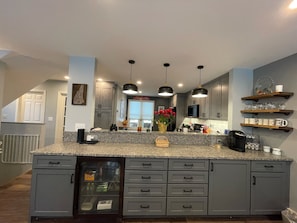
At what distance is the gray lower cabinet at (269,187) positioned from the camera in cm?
236

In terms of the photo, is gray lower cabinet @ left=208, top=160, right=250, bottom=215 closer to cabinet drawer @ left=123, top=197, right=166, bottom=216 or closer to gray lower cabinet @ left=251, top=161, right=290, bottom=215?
gray lower cabinet @ left=251, top=161, right=290, bottom=215

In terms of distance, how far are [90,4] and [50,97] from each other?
→ 4.26 metres

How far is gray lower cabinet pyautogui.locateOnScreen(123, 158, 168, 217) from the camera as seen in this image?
7.25ft

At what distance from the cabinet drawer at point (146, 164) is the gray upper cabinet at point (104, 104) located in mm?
2706

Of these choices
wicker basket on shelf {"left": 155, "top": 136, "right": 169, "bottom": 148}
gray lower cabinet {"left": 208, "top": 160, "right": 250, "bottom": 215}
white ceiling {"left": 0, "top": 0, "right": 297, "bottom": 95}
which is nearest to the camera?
white ceiling {"left": 0, "top": 0, "right": 297, "bottom": 95}

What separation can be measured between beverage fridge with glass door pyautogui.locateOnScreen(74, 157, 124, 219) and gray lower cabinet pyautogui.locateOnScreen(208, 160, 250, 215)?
1.18 meters

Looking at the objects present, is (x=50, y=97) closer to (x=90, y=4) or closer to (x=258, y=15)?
(x=90, y=4)

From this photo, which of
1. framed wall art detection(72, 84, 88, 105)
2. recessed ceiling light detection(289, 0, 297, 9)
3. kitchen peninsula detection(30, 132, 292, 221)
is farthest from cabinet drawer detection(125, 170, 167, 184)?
recessed ceiling light detection(289, 0, 297, 9)

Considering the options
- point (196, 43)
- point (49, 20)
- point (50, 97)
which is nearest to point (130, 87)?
point (196, 43)

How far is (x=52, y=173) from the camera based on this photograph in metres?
2.12

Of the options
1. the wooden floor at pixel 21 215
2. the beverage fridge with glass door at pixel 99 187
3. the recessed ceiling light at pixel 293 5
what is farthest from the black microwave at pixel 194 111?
the recessed ceiling light at pixel 293 5

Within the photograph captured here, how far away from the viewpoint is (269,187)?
7.82ft

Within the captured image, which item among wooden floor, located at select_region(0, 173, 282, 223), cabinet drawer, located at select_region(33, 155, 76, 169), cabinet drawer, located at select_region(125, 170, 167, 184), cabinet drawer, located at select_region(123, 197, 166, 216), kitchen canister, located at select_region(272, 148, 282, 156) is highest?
kitchen canister, located at select_region(272, 148, 282, 156)

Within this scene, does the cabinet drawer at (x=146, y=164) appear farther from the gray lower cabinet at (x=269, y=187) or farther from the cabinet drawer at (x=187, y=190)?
the gray lower cabinet at (x=269, y=187)
